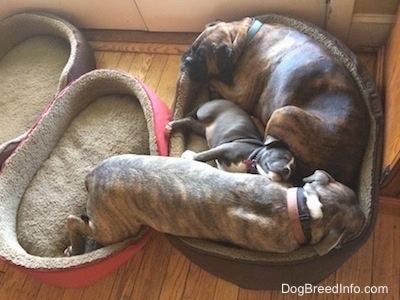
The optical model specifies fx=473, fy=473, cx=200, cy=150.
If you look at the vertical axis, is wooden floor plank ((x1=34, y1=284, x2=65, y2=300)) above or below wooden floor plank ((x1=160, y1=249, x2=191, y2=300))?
below

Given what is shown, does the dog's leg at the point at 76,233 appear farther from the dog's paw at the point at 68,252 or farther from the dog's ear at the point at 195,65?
the dog's ear at the point at 195,65

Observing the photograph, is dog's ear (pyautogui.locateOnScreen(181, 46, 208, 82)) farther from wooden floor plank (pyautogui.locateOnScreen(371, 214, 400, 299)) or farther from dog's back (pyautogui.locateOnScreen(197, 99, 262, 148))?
wooden floor plank (pyautogui.locateOnScreen(371, 214, 400, 299))

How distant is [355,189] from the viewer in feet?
5.49

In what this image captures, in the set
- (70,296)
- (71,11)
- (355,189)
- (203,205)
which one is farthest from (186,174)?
(71,11)

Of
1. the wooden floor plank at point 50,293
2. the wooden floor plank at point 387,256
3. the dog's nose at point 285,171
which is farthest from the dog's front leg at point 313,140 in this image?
the wooden floor plank at point 50,293

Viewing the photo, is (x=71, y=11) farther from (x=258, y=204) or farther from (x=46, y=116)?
(x=258, y=204)

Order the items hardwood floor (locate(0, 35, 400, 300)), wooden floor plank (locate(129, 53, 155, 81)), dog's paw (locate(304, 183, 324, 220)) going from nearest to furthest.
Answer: dog's paw (locate(304, 183, 324, 220)), hardwood floor (locate(0, 35, 400, 300)), wooden floor plank (locate(129, 53, 155, 81))

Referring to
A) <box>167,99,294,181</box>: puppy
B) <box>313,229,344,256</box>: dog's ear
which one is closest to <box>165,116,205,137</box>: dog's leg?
<box>167,99,294,181</box>: puppy

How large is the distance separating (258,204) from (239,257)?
0.65ft

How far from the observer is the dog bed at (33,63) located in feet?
7.43

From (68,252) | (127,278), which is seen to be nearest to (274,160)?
(127,278)

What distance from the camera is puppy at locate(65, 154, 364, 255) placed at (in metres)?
1.42

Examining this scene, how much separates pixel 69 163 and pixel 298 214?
1116 mm

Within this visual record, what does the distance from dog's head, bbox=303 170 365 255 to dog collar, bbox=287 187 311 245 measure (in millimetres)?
16
